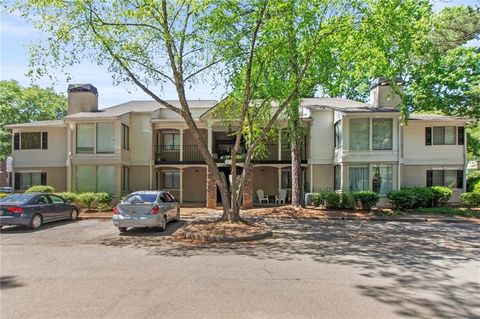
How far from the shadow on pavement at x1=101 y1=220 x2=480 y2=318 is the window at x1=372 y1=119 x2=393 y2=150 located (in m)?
7.07

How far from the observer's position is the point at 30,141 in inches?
1012

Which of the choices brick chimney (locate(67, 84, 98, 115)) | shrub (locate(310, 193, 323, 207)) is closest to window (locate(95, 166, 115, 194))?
brick chimney (locate(67, 84, 98, 115))

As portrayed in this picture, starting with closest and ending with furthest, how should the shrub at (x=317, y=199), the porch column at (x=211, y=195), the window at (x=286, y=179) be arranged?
the shrub at (x=317, y=199)
the porch column at (x=211, y=195)
the window at (x=286, y=179)

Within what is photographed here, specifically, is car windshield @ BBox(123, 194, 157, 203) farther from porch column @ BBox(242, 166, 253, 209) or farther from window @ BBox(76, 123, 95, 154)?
window @ BBox(76, 123, 95, 154)

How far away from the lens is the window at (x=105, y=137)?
23.5m

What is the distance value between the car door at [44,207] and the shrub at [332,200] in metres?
13.9

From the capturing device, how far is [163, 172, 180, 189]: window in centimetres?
2722

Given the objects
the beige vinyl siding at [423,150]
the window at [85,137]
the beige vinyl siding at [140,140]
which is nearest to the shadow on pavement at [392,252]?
the beige vinyl siding at [423,150]

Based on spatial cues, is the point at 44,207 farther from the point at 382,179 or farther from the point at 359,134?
the point at 382,179

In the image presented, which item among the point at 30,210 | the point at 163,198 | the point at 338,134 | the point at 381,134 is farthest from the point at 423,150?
the point at 30,210

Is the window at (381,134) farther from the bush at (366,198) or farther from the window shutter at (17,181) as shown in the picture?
the window shutter at (17,181)

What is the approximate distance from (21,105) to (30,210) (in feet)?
106

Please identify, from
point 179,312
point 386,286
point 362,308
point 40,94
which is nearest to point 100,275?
point 179,312

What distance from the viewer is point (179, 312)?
5363 millimetres
